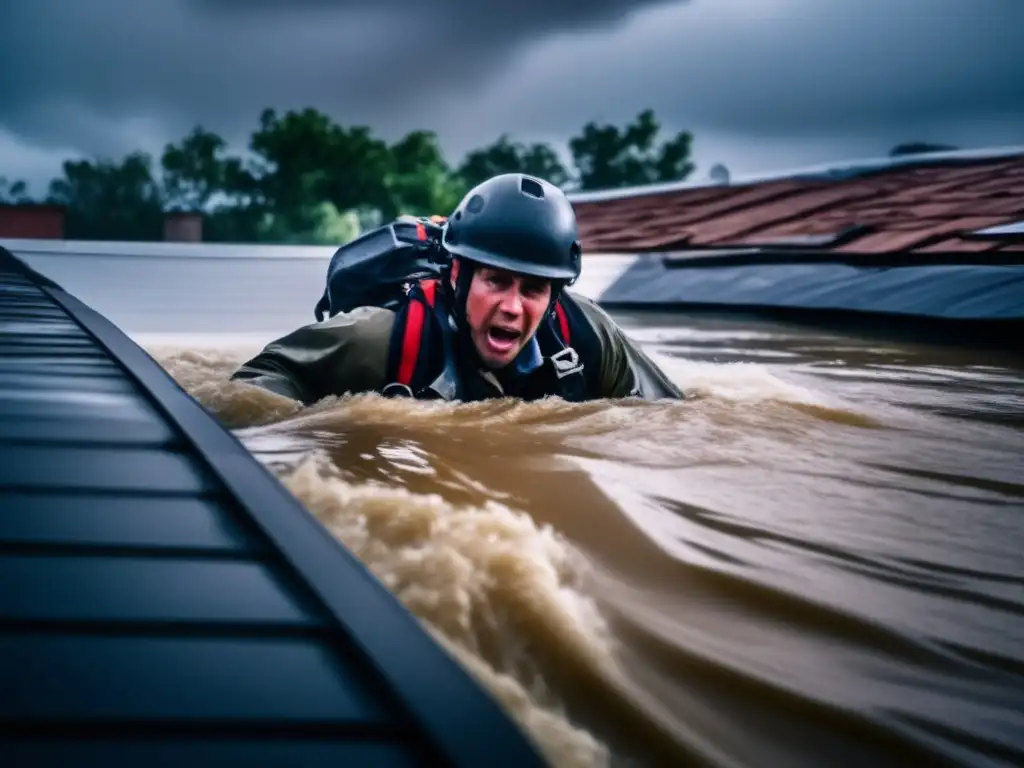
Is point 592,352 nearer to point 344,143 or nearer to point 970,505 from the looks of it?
point 970,505

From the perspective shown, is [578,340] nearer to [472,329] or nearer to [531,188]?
[472,329]

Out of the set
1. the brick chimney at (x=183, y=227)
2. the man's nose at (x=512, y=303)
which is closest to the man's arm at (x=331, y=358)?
the man's nose at (x=512, y=303)

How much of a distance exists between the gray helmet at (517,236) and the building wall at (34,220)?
1289 inches

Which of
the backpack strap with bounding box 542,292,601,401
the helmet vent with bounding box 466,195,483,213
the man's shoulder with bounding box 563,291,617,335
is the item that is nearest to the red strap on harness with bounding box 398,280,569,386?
the helmet vent with bounding box 466,195,483,213

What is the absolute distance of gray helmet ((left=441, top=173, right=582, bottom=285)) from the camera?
4.16 meters

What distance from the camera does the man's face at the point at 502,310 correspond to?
4.17m

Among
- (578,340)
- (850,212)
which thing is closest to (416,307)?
(578,340)

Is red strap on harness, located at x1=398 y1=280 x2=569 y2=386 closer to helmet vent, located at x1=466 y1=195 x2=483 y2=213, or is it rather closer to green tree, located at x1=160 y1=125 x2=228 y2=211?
helmet vent, located at x1=466 y1=195 x2=483 y2=213

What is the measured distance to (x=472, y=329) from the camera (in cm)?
421

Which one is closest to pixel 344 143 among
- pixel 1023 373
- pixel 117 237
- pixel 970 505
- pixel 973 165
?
pixel 117 237

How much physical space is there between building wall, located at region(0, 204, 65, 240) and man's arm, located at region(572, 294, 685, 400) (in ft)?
107

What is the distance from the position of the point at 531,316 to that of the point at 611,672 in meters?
2.71

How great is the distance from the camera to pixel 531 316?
424cm

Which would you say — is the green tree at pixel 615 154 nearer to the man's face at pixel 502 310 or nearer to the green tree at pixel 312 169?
the green tree at pixel 312 169
